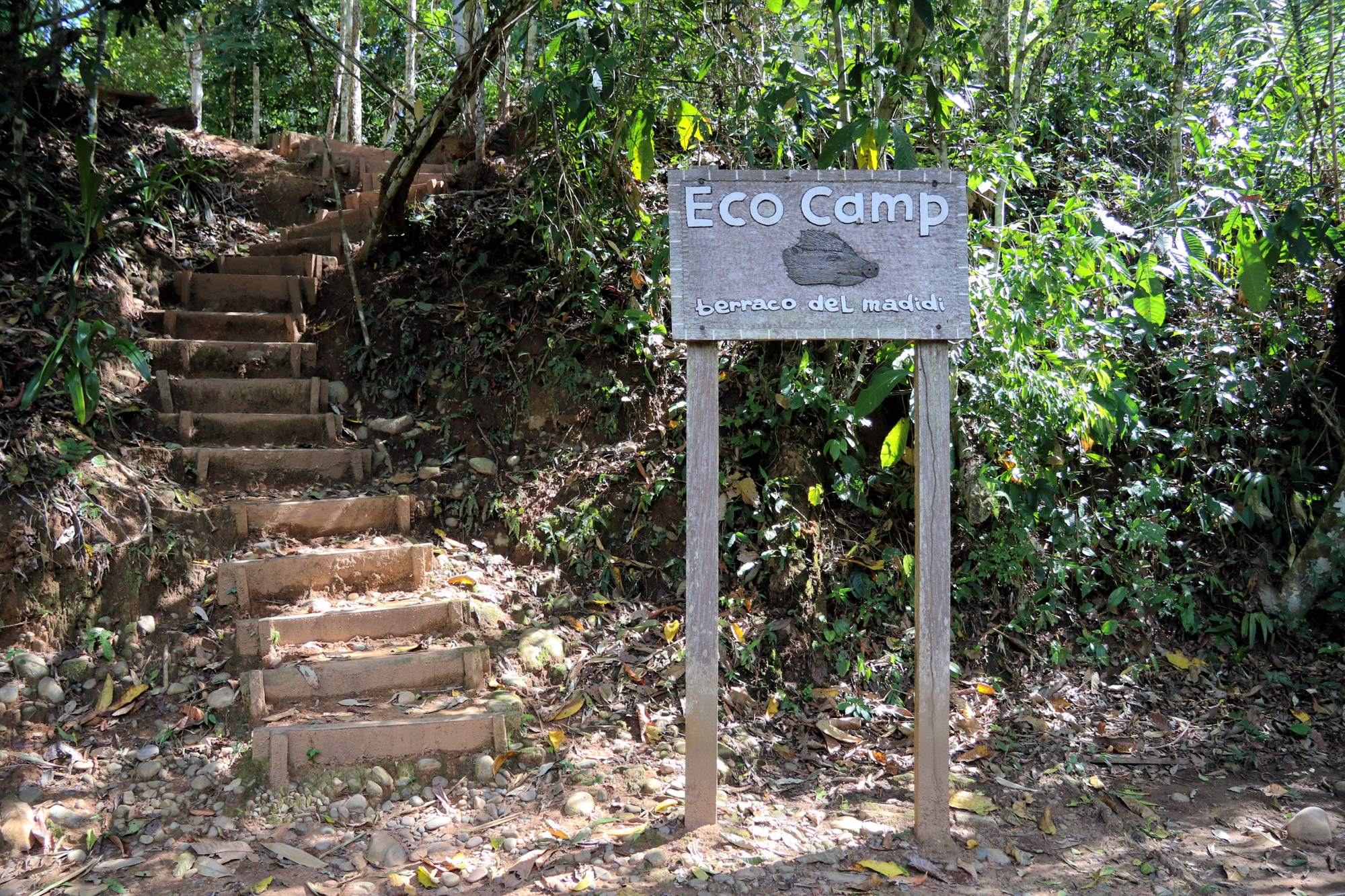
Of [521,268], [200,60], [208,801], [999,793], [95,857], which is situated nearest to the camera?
[95,857]

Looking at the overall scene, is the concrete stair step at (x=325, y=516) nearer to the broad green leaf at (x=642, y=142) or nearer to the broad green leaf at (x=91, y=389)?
the broad green leaf at (x=91, y=389)

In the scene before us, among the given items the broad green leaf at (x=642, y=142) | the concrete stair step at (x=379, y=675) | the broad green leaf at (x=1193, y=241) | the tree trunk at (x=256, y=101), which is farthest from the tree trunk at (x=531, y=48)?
the tree trunk at (x=256, y=101)

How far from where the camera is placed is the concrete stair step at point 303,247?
21.7 ft

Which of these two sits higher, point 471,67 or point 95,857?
point 471,67

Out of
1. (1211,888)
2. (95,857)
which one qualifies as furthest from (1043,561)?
(95,857)

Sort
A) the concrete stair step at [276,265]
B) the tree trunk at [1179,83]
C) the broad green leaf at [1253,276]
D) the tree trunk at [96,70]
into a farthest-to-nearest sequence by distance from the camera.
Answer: the concrete stair step at [276,265] → the tree trunk at [96,70] → the tree trunk at [1179,83] → the broad green leaf at [1253,276]

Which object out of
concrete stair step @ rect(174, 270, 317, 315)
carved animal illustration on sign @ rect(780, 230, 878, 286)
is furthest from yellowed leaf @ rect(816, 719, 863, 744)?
concrete stair step @ rect(174, 270, 317, 315)

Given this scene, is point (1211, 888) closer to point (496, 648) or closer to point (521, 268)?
point (496, 648)

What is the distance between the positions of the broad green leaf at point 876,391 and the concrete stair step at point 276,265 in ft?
14.9

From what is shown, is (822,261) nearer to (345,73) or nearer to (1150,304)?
(1150,304)

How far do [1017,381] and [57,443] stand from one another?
4.64 m

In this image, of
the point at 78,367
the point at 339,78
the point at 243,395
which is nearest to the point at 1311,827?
the point at 78,367

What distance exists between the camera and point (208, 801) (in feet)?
10.2

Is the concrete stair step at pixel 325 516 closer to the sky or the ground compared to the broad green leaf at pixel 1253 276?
closer to the ground
